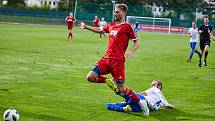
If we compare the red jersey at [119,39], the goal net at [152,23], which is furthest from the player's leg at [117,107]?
the goal net at [152,23]

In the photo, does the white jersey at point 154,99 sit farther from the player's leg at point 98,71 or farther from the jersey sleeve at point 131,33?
the jersey sleeve at point 131,33

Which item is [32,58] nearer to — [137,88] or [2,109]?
[137,88]

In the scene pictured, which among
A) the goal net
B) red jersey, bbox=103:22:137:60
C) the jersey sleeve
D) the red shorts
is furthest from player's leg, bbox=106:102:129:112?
the goal net

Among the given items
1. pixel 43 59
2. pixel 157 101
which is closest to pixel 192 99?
pixel 157 101

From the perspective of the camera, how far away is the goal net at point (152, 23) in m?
68.8

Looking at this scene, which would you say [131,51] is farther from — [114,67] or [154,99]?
[154,99]

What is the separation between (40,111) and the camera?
9602mm

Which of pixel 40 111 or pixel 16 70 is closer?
pixel 40 111

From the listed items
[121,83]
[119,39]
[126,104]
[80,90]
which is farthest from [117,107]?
[80,90]

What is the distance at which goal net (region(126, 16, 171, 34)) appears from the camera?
68750 mm

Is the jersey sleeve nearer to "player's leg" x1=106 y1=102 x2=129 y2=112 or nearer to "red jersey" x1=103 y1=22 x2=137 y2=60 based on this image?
"red jersey" x1=103 y1=22 x2=137 y2=60

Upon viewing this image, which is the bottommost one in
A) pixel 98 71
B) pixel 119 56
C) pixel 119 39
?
pixel 98 71

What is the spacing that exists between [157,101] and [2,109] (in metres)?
3.25

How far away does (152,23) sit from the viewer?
70.1 m
